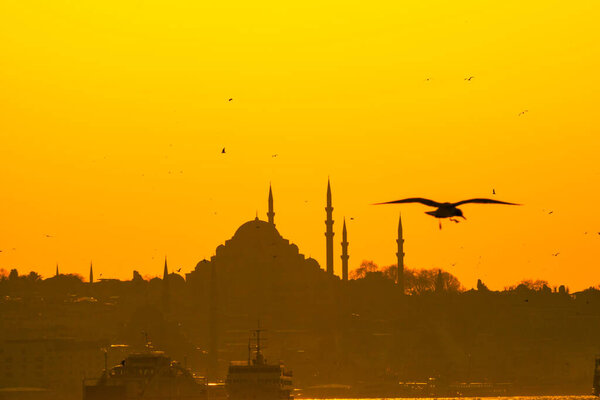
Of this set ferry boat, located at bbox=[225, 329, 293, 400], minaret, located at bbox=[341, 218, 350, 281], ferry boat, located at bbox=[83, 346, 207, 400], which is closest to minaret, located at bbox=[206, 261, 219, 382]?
minaret, located at bbox=[341, 218, 350, 281]

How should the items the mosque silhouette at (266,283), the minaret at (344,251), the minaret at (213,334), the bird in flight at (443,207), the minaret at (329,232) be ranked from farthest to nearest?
the mosque silhouette at (266,283) → the minaret at (344,251) → the minaret at (329,232) → the minaret at (213,334) → the bird in flight at (443,207)

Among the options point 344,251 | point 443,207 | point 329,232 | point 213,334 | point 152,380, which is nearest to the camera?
point 443,207

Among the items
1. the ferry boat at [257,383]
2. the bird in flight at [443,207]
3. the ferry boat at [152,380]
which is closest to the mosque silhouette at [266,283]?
the ferry boat at [152,380]

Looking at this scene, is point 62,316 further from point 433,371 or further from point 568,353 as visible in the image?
point 568,353

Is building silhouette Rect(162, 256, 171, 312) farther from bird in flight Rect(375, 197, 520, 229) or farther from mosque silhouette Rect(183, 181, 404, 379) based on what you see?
bird in flight Rect(375, 197, 520, 229)

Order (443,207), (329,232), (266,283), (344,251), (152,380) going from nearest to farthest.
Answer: (443,207) < (152,380) < (329,232) < (344,251) < (266,283)

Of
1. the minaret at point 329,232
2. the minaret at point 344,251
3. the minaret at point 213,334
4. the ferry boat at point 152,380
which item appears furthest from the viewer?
the minaret at point 344,251

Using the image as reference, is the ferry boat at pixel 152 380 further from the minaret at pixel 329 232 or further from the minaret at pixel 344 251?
the minaret at pixel 344 251

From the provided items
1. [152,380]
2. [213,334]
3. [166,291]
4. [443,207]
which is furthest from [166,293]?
[443,207]

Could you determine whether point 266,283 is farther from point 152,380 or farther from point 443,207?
point 443,207
